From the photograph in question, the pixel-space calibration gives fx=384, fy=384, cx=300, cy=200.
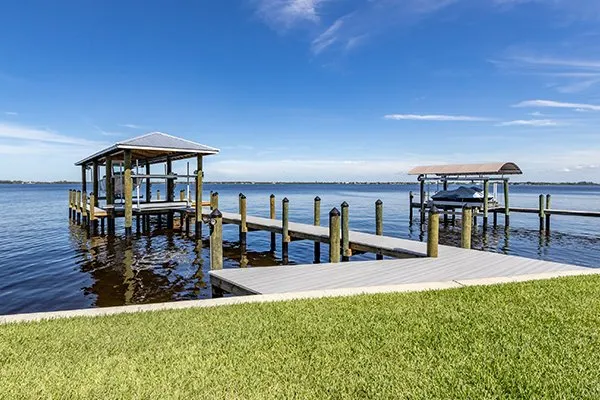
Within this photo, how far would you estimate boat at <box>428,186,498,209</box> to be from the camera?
24078 millimetres

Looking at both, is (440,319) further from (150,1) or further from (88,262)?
(150,1)

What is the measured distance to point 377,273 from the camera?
7738mm

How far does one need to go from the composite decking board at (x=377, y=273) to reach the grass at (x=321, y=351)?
1.53 meters

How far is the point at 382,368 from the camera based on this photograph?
3.38 metres

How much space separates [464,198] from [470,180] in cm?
207

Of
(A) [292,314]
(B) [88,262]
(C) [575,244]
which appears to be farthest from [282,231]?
(C) [575,244]

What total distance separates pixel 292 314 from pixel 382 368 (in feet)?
5.47

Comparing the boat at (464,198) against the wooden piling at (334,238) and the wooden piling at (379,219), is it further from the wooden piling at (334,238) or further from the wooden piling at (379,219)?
the wooden piling at (334,238)

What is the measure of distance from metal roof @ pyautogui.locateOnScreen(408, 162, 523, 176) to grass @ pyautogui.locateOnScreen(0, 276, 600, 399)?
17.6 m

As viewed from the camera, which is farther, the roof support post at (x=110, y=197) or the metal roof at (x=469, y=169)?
the metal roof at (x=469, y=169)

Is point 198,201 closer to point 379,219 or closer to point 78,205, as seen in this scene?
point 379,219

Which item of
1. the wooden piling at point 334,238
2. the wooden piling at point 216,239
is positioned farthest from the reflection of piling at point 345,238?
the wooden piling at point 216,239

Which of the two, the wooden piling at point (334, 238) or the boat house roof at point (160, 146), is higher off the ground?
the boat house roof at point (160, 146)

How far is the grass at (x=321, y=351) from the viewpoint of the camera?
10.1 feet
